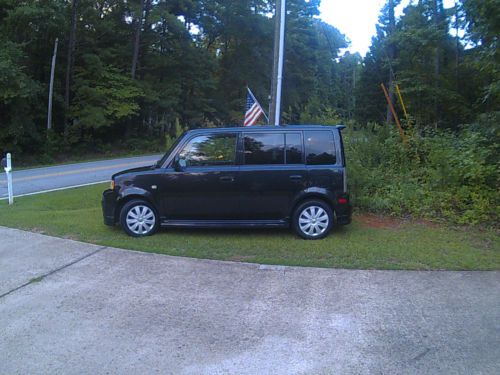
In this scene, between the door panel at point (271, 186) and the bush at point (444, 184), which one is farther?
the bush at point (444, 184)

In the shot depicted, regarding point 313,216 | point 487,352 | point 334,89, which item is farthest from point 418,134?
point 334,89

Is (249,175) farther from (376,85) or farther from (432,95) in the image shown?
(376,85)

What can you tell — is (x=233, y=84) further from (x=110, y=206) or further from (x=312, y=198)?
(x=312, y=198)

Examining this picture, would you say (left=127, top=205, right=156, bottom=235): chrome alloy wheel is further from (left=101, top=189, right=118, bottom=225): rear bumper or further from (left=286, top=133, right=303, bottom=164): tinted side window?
(left=286, top=133, right=303, bottom=164): tinted side window

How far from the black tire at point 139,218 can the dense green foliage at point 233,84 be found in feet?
13.7

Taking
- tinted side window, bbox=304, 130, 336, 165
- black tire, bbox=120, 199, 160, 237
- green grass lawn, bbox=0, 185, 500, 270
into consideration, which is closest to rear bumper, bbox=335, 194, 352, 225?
green grass lawn, bbox=0, 185, 500, 270

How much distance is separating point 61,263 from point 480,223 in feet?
22.3

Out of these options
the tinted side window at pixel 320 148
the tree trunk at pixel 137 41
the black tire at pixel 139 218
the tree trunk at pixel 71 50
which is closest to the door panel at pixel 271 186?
the tinted side window at pixel 320 148

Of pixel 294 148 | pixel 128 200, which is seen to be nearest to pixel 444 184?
→ pixel 294 148

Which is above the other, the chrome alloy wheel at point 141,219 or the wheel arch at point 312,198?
the wheel arch at point 312,198

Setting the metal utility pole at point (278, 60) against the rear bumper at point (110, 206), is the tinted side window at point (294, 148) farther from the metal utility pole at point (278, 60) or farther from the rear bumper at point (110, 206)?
the metal utility pole at point (278, 60)

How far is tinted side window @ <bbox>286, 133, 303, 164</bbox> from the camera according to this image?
7305 mm

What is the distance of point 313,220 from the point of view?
23.8 feet

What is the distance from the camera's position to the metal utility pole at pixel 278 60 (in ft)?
39.1
